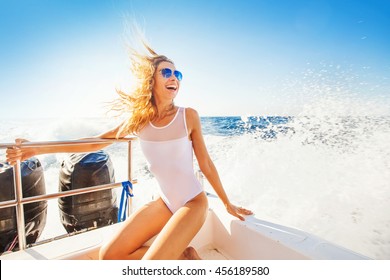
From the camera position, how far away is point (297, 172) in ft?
19.8

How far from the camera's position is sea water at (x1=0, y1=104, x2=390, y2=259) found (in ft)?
11.9

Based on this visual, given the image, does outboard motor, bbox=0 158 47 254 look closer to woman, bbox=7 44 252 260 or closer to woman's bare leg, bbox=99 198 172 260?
woman, bbox=7 44 252 260

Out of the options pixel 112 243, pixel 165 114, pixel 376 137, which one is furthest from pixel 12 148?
pixel 376 137

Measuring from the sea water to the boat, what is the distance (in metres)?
0.23

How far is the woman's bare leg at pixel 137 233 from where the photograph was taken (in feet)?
4.90

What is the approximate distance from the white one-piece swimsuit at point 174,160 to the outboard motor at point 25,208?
1868 mm

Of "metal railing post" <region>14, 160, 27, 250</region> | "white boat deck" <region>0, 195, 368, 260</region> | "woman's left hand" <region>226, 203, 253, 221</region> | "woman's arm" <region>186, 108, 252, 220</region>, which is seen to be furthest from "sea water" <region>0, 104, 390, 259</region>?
"metal railing post" <region>14, 160, 27, 250</region>

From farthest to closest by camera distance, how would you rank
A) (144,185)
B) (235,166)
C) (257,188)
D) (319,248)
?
(235,166)
(144,185)
(257,188)
(319,248)

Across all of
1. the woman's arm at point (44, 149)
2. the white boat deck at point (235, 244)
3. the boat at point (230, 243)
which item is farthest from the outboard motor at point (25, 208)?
the woman's arm at point (44, 149)

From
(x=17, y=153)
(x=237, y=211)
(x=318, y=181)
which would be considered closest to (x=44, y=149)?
(x=17, y=153)

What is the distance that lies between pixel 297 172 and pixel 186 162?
5308mm

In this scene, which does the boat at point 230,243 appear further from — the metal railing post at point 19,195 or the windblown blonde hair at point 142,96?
the windblown blonde hair at point 142,96

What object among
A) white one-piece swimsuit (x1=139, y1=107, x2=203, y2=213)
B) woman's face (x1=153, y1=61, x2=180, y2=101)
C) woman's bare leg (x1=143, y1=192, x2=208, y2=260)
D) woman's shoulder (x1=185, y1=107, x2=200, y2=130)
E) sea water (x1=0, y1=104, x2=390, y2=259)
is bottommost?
sea water (x1=0, y1=104, x2=390, y2=259)

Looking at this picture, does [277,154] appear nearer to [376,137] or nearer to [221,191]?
→ [376,137]
